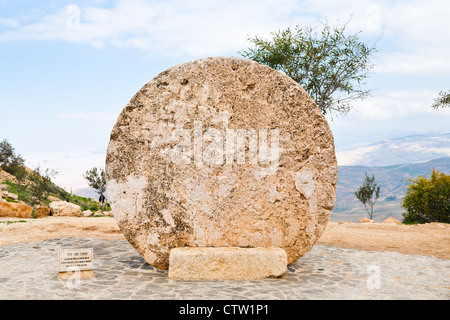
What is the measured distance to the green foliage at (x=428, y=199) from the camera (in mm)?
17264

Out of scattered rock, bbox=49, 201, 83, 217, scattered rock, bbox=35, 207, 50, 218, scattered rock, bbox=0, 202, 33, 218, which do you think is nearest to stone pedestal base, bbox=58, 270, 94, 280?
scattered rock, bbox=0, 202, 33, 218

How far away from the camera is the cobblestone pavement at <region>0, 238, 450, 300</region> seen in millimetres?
5156

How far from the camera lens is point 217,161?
621 centimetres

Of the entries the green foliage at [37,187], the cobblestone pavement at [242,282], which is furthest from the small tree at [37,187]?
the cobblestone pavement at [242,282]

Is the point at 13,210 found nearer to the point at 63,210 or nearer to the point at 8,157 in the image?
the point at 63,210

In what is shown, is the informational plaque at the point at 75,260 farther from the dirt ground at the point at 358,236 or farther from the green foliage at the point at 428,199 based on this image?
→ the green foliage at the point at 428,199

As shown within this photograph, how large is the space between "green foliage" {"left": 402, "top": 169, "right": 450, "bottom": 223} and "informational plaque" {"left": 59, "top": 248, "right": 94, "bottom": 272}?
53.0 ft

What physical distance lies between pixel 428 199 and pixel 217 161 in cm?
1491

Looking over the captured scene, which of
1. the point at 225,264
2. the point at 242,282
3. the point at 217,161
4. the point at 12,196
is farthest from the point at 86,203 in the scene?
the point at 242,282

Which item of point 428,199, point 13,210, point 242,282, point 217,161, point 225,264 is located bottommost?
point 242,282

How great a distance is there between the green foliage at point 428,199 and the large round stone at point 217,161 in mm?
13493

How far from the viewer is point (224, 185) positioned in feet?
20.3

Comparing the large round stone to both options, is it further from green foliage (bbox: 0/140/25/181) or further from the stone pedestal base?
green foliage (bbox: 0/140/25/181)

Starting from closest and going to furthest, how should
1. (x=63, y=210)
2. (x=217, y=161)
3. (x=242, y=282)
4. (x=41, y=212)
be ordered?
(x=242, y=282)
(x=217, y=161)
(x=41, y=212)
(x=63, y=210)
